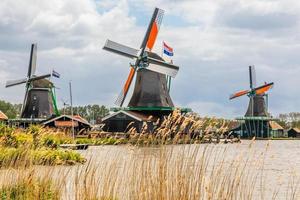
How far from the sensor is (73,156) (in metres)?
18.1

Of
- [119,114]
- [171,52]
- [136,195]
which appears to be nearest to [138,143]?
[136,195]

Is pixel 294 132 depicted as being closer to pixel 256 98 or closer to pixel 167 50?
pixel 256 98

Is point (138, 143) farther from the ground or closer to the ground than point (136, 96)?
closer to the ground

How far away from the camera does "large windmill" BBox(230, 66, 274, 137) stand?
73.8 m

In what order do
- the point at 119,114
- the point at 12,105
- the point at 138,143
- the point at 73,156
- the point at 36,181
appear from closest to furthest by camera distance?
the point at 138,143 → the point at 36,181 → the point at 73,156 → the point at 119,114 → the point at 12,105

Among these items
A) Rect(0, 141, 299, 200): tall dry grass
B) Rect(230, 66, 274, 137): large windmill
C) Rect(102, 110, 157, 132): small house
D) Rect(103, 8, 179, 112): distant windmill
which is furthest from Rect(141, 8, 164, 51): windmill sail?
Rect(0, 141, 299, 200): tall dry grass

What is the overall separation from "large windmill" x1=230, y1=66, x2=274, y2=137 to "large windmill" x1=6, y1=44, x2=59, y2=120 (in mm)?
29732

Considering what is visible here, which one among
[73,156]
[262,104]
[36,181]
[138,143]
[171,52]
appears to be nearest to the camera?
[138,143]

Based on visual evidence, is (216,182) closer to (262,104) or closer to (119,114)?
(119,114)

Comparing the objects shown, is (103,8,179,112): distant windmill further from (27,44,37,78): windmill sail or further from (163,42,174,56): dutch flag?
(27,44,37,78): windmill sail

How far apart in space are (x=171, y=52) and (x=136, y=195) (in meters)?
48.7

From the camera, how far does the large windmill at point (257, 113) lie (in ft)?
242

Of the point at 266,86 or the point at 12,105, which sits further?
the point at 12,105

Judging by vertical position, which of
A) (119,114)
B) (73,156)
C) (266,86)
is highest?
(266,86)
